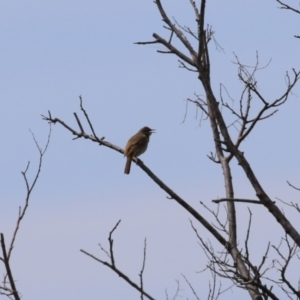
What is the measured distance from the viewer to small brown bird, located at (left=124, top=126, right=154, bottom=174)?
12.9 m

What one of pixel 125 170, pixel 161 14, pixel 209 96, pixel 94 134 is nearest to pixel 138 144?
pixel 125 170

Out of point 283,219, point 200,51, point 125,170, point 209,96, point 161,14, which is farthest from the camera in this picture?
point 125,170

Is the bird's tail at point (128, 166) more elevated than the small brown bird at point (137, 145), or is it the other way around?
the small brown bird at point (137, 145)

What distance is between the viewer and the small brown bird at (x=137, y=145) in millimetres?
12859

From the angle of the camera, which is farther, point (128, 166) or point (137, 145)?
point (137, 145)

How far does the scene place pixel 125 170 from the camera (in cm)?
1289

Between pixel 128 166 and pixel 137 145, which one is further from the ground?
pixel 137 145

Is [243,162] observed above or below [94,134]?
below

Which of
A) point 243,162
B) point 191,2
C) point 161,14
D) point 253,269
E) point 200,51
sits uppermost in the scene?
point 191,2

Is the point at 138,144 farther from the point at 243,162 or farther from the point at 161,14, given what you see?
the point at 243,162

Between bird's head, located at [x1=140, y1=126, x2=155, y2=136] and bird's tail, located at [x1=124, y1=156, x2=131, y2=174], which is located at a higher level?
bird's head, located at [x1=140, y1=126, x2=155, y2=136]

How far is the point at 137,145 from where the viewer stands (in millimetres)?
13500

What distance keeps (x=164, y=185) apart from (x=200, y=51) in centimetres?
127

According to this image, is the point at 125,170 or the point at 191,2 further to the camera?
the point at 125,170
